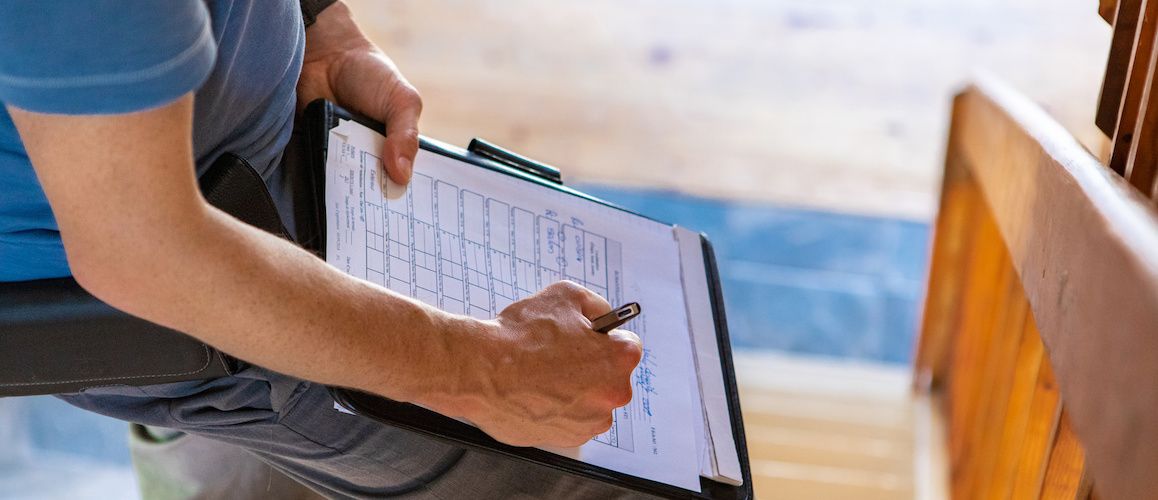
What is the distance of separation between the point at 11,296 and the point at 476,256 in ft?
1.10

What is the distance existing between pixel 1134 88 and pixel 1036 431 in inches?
14.6

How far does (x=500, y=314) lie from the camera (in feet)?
2.48

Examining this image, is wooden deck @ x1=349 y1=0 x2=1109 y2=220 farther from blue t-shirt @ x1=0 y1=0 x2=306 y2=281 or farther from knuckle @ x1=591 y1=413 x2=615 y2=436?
blue t-shirt @ x1=0 y1=0 x2=306 y2=281

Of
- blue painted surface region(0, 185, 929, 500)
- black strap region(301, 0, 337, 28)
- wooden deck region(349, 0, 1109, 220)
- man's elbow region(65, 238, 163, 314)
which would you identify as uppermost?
black strap region(301, 0, 337, 28)

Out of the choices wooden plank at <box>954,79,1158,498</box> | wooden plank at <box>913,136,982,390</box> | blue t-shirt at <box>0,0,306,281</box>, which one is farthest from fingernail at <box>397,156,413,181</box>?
wooden plank at <box>913,136,982,390</box>

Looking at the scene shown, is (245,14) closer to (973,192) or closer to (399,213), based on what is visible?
(399,213)

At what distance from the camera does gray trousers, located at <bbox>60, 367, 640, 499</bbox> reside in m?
0.79

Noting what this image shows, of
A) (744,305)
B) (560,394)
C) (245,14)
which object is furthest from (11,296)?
(744,305)

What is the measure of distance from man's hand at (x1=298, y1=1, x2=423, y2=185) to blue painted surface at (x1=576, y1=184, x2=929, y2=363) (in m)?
1.77

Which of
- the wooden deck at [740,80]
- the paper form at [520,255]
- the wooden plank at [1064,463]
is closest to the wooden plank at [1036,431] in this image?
the wooden plank at [1064,463]

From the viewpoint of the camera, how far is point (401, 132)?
2.90ft

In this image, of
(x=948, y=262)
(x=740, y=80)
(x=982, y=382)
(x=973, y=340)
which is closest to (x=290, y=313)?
(x=982, y=382)

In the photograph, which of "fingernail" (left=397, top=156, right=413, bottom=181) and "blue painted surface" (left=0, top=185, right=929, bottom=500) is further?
"blue painted surface" (left=0, top=185, right=929, bottom=500)

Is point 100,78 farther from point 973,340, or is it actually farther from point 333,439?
point 973,340
